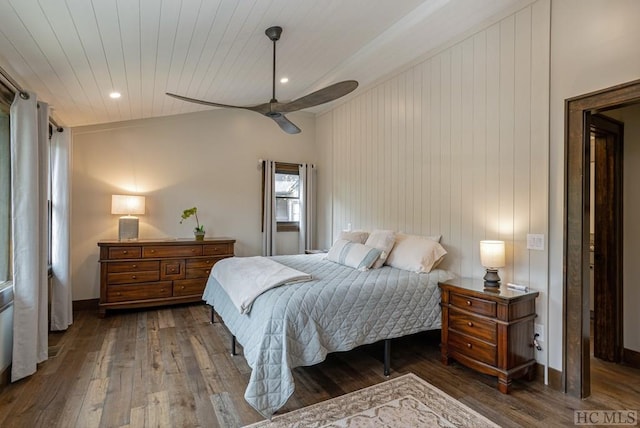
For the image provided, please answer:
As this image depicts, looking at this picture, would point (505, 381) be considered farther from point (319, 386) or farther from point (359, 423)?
point (319, 386)

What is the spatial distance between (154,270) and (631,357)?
526cm

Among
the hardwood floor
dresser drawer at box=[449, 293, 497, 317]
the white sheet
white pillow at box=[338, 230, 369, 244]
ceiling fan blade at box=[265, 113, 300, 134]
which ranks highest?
ceiling fan blade at box=[265, 113, 300, 134]

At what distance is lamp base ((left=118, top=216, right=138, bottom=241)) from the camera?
179 inches

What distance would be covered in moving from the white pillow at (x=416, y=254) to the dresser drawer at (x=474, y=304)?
43 centimetres

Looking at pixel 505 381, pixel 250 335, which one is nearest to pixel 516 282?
pixel 505 381

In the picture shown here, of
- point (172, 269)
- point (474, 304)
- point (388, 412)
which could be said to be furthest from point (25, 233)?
point (474, 304)

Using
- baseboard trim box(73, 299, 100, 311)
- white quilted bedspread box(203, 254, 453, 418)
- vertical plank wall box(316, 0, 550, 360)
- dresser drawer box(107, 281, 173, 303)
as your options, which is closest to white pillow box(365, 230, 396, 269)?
white quilted bedspread box(203, 254, 453, 418)

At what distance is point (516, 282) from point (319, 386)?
6.13 ft

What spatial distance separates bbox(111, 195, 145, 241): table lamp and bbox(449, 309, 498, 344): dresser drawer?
162 inches

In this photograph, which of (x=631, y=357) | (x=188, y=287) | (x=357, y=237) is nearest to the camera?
(x=631, y=357)

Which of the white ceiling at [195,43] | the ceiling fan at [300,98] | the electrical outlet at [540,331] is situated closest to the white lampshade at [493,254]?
the electrical outlet at [540,331]

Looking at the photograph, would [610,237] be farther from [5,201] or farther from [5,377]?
[5,201]

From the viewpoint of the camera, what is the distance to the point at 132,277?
174 inches

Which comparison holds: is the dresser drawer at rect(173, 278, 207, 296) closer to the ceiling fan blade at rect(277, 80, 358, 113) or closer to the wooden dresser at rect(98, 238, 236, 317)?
the wooden dresser at rect(98, 238, 236, 317)
